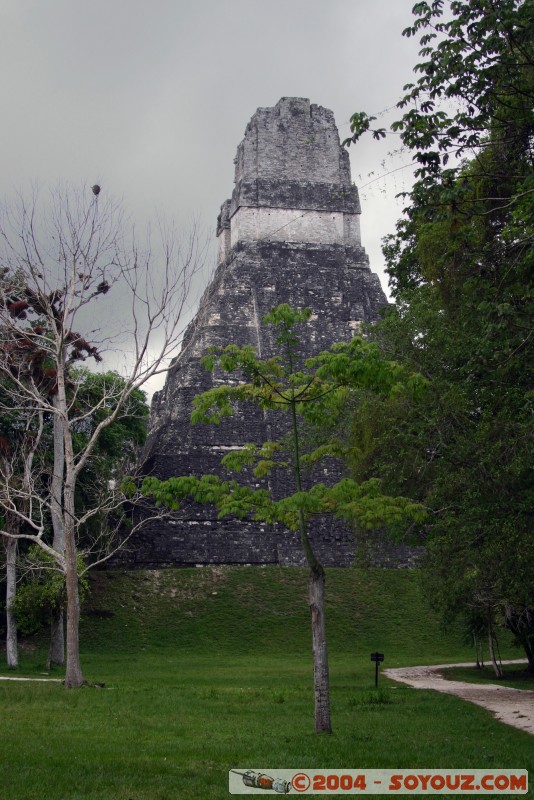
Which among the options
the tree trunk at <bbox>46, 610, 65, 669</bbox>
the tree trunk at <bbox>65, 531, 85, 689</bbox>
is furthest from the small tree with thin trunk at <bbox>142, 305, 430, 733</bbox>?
the tree trunk at <bbox>46, 610, 65, 669</bbox>

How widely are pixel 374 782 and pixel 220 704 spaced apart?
516cm

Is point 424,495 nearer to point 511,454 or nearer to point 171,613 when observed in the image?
point 511,454

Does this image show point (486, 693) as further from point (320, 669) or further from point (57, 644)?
point (57, 644)

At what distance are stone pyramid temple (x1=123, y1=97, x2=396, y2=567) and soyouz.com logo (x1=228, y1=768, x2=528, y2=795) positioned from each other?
82.2 feet

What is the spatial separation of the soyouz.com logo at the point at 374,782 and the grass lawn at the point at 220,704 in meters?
0.24

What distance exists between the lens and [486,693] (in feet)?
44.3

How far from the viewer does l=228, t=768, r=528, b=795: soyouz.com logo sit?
18.4 ft

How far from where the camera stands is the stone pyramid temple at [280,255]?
A: 33500 millimetres

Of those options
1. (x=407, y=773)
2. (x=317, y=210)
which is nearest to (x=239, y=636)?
(x=407, y=773)

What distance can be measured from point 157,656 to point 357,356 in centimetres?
1585

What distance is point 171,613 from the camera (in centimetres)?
2505

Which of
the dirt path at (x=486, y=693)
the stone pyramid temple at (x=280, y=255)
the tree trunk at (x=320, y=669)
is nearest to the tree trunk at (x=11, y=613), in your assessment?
the dirt path at (x=486, y=693)

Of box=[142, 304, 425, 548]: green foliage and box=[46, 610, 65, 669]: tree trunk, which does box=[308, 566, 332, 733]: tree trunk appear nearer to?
box=[142, 304, 425, 548]: green foliage


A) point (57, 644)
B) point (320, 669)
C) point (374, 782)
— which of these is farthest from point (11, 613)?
point (374, 782)
